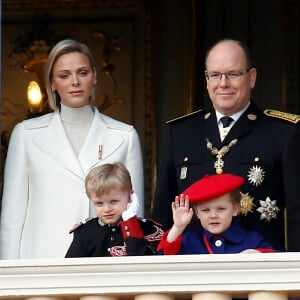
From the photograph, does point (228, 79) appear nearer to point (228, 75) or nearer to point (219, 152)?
point (228, 75)

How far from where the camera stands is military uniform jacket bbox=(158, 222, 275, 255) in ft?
28.0

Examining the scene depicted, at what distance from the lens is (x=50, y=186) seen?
31.4 feet

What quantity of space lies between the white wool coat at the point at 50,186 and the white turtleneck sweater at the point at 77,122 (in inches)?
1.4

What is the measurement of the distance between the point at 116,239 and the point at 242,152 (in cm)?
71

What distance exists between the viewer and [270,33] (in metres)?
12.2

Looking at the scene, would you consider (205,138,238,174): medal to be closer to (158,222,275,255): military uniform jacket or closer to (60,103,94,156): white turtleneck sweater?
(158,222,275,255): military uniform jacket

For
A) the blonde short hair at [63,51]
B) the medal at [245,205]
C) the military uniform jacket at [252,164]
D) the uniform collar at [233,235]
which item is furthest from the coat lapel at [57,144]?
the uniform collar at [233,235]

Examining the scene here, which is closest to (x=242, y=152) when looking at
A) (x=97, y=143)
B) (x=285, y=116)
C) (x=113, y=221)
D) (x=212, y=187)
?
(x=285, y=116)

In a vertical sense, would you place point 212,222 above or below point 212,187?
below

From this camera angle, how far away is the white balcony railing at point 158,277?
26.3 feet

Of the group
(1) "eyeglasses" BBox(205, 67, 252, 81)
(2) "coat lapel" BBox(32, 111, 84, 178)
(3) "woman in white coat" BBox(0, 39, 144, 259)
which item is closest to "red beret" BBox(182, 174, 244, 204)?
(1) "eyeglasses" BBox(205, 67, 252, 81)

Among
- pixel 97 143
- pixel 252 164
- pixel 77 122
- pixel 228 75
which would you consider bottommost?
pixel 252 164

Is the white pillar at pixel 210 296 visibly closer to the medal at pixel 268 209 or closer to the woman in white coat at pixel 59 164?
the medal at pixel 268 209

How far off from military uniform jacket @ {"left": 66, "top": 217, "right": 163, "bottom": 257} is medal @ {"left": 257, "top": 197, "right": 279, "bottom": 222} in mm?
433
